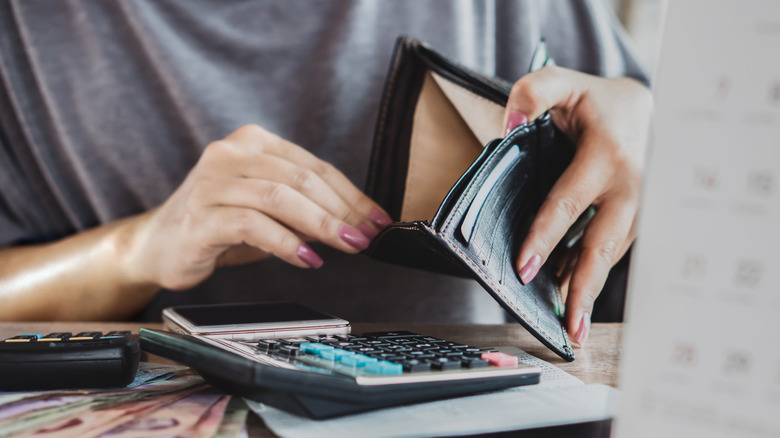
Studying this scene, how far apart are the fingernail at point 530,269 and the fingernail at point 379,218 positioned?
0.17 meters

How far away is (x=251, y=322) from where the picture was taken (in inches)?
16.7

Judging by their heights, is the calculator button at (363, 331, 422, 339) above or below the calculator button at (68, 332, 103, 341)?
above

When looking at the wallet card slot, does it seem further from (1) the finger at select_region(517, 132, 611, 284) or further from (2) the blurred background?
(2) the blurred background

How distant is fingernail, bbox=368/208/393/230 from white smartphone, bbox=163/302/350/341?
0.34 feet

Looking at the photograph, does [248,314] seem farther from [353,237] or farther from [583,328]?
[583,328]

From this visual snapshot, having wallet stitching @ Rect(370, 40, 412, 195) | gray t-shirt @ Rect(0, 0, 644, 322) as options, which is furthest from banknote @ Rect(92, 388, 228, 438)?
gray t-shirt @ Rect(0, 0, 644, 322)

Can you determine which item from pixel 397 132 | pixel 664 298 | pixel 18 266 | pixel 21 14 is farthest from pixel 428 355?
pixel 21 14

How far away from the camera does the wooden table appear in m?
0.38

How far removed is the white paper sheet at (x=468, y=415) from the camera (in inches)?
10.2

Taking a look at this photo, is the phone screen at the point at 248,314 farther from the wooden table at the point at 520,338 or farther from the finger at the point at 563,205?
the finger at the point at 563,205

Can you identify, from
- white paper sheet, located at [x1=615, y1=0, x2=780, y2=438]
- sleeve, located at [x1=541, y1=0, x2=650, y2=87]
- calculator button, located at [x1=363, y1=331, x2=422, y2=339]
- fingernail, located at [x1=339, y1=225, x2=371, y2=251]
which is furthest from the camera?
sleeve, located at [x1=541, y1=0, x2=650, y2=87]

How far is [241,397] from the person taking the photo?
0.31 meters

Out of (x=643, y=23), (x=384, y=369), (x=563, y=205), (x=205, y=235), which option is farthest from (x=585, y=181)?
(x=643, y=23)

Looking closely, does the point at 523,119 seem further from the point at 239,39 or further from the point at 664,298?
the point at 239,39
